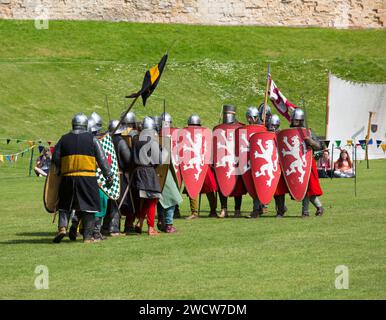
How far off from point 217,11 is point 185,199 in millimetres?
31140

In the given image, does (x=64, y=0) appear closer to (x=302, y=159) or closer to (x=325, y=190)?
(x=325, y=190)

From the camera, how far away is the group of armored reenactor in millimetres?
12344

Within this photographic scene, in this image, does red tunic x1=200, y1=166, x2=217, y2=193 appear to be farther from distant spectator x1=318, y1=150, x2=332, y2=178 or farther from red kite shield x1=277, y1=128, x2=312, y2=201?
distant spectator x1=318, y1=150, x2=332, y2=178

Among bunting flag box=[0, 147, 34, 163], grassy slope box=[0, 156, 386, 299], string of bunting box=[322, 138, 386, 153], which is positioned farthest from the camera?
bunting flag box=[0, 147, 34, 163]

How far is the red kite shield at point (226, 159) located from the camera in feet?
50.6

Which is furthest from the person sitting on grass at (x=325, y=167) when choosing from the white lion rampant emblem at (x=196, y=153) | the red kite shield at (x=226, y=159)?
the white lion rampant emblem at (x=196, y=153)

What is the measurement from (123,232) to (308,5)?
38.2 m

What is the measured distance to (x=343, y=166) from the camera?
24.9m

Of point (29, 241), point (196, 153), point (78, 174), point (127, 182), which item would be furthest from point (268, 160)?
point (29, 241)

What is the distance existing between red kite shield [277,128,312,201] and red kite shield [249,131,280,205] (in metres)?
0.10

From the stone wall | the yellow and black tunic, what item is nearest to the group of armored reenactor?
the yellow and black tunic

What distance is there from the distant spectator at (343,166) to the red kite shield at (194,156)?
9614mm

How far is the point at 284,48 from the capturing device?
43719 millimetres
